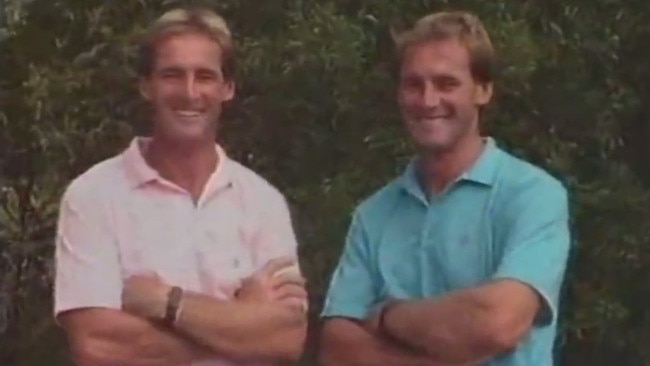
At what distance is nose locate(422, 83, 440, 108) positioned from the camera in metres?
1.29

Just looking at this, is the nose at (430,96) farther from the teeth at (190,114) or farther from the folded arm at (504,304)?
the teeth at (190,114)

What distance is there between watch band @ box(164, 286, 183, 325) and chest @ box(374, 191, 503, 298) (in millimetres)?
219

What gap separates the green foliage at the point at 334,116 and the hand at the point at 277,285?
4cm

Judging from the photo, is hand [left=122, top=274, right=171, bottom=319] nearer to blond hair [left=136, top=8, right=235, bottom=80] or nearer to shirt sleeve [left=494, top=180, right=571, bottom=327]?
blond hair [left=136, top=8, right=235, bottom=80]

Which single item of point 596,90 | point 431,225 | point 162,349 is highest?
point 596,90

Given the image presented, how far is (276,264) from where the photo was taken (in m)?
1.31

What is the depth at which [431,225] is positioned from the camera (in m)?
1.29

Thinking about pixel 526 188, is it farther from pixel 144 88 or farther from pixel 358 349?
pixel 144 88

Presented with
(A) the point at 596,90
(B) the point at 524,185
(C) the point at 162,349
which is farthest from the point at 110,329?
(A) the point at 596,90

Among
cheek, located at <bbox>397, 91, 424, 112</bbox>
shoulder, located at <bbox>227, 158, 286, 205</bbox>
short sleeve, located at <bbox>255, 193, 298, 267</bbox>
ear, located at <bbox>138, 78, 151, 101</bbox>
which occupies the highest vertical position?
ear, located at <bbox>138, 78, 151, 101</bbox>

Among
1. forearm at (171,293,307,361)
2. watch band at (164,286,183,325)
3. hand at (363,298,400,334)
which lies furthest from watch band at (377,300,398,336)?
watch band at (164,286,183,325)

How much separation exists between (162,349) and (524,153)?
0.45 meters

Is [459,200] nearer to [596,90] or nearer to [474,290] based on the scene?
[474,290]

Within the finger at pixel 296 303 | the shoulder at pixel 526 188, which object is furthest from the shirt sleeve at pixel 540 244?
the finger at pixel 296 303
